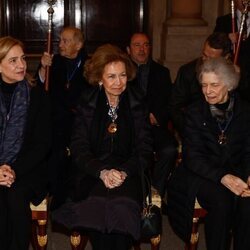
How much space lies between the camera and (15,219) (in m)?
3.61

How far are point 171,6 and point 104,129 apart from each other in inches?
158

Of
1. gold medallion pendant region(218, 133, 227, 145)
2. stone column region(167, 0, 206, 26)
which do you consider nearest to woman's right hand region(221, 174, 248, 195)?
gold medallion pendant region(218, 133, 227, 145)

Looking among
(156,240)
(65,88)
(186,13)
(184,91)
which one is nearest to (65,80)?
(65,88)

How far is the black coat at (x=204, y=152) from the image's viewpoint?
3.81 metres

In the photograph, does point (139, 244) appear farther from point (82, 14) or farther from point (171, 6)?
point (82, 14)

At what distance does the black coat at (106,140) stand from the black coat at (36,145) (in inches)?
7.9

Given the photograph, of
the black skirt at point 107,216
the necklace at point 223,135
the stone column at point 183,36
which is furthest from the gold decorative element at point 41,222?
the stone column at point 183,36

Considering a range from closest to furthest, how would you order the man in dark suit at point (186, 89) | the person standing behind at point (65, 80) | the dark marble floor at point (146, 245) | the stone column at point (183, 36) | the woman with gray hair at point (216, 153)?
1. the woman with gray hair at point (216, 153)
2. the dark marble floor at point (146, 245)
3. the man in dark suit at point (186, 89)
4. the person standing behind at point (65, 80)
5. the stone column at point (183, 36)

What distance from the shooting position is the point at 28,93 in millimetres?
3846

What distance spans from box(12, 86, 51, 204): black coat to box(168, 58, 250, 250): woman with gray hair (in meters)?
0.93

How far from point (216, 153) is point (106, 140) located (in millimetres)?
747

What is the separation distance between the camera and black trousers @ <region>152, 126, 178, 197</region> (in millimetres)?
4256

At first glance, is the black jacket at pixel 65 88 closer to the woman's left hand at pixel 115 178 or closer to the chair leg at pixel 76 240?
the chair leg at pixel 76 240

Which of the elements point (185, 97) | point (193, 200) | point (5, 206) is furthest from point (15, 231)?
point (185, 97)
